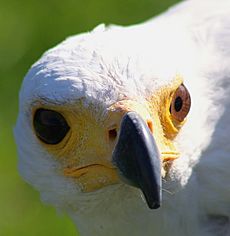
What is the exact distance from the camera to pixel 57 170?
5094 mm

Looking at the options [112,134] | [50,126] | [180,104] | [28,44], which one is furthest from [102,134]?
[28,44]

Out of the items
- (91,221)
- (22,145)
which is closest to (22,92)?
(22,145)

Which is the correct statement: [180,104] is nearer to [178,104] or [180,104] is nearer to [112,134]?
[178,104]

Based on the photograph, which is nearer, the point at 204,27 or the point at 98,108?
the point at 98,108

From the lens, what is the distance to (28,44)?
9461 millimetres

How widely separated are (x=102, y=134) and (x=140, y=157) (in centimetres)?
32

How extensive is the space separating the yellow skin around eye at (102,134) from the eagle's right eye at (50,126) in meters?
0.03

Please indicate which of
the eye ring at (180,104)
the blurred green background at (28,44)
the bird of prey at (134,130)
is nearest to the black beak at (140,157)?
the bird of prey at (134,130)

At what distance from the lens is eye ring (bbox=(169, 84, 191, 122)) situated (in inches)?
194

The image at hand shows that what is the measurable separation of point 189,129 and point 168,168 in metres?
0.23

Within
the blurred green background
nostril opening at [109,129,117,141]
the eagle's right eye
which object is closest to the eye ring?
nostril opening at [109,129,117,141]

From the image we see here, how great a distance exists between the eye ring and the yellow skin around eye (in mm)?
26

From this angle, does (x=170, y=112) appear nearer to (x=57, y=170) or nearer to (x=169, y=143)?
(x=169, y=143)

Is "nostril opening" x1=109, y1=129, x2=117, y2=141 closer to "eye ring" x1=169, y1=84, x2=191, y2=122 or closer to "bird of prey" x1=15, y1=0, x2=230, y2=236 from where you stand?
"bird of prey" x1=15, y1=0, x2=230, y2=236
